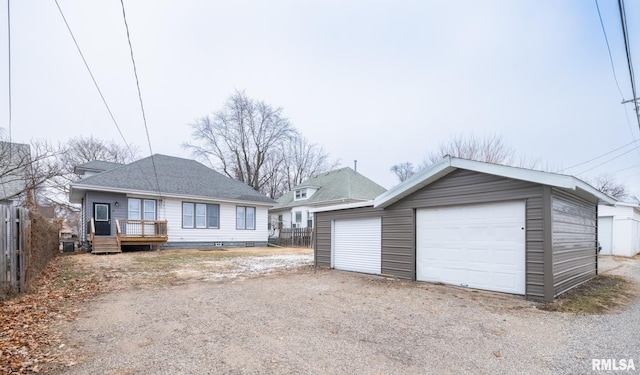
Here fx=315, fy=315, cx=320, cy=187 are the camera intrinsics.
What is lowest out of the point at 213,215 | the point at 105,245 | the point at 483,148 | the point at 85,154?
the point at 105,245

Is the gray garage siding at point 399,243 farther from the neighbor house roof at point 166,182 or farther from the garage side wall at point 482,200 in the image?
the neighbor house roof at point 166,182

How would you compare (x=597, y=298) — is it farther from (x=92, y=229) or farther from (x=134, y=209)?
Answer: (x=134, y=209)

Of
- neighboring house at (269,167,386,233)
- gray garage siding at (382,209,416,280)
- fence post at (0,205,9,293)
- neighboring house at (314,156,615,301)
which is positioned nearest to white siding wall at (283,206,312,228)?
neighboring house at (269,167,386,233)

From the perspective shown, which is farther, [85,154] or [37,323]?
[85,154]

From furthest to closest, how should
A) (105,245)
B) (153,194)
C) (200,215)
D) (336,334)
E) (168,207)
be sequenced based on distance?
(200,215) < (168,207) < (153,194) < (105,245) < (336,334)

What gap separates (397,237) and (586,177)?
31.2 meters

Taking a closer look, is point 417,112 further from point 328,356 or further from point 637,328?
point 328,356

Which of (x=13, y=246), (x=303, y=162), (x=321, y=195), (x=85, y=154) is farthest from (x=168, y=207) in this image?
(x=303, y=162)

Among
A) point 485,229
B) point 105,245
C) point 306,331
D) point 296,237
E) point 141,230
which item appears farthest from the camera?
point 296,237

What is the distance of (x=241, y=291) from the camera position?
23.1ft

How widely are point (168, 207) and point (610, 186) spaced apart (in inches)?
1672

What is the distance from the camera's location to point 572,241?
24.6ft

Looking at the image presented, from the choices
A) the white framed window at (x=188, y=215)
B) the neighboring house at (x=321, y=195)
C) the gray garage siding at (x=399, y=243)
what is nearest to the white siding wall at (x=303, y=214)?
the neighboring house at (x=321, y=195)

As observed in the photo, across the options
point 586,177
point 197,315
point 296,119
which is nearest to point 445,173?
point 197,315
